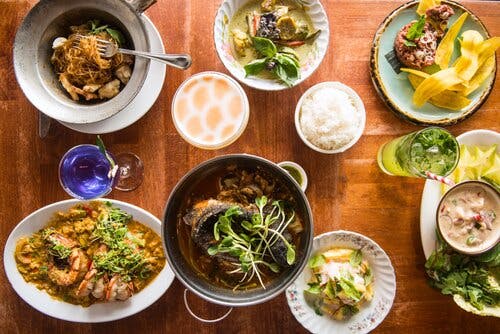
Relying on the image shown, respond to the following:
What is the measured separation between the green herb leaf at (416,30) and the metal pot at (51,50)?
3.08ft

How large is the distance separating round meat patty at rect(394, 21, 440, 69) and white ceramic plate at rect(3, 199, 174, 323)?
1117 mm

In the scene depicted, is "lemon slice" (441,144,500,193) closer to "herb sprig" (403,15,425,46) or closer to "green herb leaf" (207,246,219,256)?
"herb sprig" (403,15,425,46)

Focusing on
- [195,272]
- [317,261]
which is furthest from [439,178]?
[195,272]

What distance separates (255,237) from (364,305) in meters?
0.59

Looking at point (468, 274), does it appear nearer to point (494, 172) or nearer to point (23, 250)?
point (494, 172)

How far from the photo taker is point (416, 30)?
73.5 inches

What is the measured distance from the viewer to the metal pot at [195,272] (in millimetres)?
1579

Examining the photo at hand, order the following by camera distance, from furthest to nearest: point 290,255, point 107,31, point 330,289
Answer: point 330,289, point 107,31, point 290,255

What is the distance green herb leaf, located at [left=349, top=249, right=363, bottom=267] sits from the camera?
1.90 m

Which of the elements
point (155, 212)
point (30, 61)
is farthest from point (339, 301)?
point (30, 61)

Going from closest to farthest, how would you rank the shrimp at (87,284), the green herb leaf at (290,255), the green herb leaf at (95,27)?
1. the green herb leaf at (290,255)
2. the green herb leaf at (95,27)
3. the shrimp at (87,284)

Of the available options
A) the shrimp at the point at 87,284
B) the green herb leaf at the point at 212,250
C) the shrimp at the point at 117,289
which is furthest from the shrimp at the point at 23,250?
the green herb leaf at the point at 212,250

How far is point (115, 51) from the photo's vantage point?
170 cm

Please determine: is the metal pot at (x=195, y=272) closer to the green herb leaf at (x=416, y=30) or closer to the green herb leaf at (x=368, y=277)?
the green herb leaf at (x=368, y=277)
